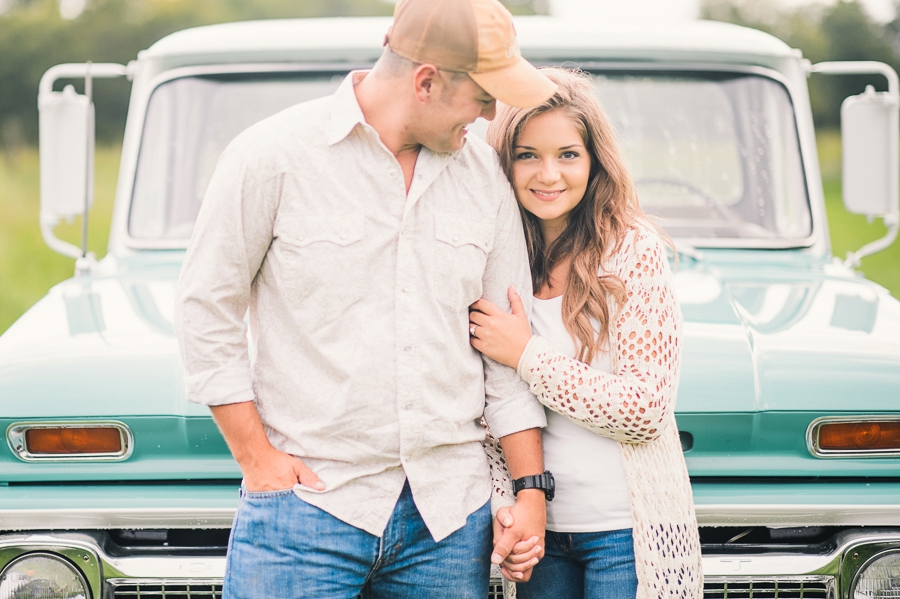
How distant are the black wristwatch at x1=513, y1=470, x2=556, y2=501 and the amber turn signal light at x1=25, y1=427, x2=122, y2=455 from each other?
0.93 meters

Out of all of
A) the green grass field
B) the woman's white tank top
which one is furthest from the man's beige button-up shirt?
the green grass field

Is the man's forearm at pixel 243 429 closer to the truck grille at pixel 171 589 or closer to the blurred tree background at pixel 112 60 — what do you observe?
the truck grille at pixel 171 589

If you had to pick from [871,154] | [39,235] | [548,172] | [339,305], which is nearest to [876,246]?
[871,154]

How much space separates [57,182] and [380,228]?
6.57 feet

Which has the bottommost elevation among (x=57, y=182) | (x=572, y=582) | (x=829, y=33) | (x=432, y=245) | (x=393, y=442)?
(x=572, y=582)

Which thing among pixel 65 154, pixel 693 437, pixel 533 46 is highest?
pixel 533 46

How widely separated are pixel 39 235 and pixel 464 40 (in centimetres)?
1376

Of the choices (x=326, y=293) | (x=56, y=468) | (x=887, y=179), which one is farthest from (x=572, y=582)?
(x=887, y=179)

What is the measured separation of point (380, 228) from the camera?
72.9 inches

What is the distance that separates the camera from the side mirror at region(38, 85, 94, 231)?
338 cm

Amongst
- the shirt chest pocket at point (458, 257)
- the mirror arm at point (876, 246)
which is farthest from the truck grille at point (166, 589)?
the mirror arm at point (876, 246)

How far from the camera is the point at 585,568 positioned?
2.08 metres

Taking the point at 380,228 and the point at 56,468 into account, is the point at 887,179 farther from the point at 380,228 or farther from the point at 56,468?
the point at 56,468

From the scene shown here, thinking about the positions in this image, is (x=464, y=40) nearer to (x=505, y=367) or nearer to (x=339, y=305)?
(x=339, y=305)
